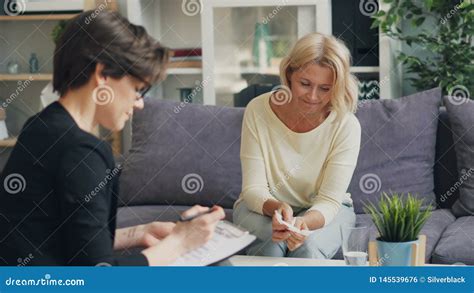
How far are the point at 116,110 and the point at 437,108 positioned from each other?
3.91 feet

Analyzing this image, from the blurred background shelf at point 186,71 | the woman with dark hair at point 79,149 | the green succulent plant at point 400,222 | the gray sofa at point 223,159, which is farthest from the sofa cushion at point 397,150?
the woman with dark hair at point 79,149

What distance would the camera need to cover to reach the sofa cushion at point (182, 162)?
1.95 m

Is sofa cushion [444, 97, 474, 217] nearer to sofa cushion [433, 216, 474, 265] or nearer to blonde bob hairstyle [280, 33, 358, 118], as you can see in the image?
sofa cushion [433, 216, 474, 265]

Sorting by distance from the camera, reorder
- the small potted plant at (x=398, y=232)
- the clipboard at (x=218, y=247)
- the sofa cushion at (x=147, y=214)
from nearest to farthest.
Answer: the clipboard at (x=218, y=247) < the small potted plant at (x=398, y=232) < the sofa cushion at (x=147, y=214)

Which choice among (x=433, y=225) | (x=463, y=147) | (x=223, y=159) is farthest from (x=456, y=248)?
(x=223, y=159)

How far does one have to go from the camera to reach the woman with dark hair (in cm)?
95

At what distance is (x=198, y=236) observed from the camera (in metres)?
1.02

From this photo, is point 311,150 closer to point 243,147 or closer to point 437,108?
point 243,147

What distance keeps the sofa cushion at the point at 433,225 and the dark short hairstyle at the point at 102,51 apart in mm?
804

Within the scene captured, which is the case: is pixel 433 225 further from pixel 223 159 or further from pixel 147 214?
pixel 147 214

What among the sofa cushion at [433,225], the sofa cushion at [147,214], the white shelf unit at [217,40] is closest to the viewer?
the sofa cushion at [433,225]

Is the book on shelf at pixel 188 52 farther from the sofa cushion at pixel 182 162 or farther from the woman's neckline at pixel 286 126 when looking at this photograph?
the woman's neckline at pixel 286 126

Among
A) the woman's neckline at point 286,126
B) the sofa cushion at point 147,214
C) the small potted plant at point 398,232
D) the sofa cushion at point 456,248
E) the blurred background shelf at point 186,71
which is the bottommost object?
the sofa cushion at point 456,248
